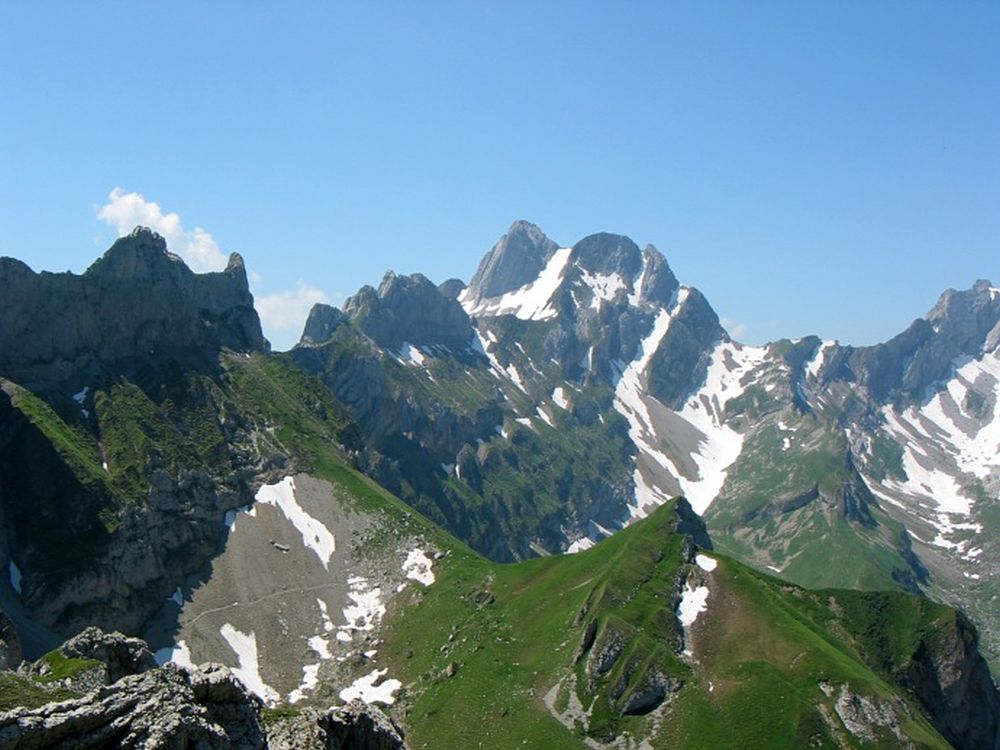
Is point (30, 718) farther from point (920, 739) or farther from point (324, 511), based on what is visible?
point (324, 511)

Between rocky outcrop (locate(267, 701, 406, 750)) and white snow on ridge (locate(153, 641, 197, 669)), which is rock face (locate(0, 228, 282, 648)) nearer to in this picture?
white snow on ridge (locate(153, 641, 197, 669))

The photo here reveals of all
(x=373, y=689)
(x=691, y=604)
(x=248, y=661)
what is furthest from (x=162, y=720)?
(x=248, y=661)

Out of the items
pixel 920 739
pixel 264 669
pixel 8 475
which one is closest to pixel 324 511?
pixel 264 669

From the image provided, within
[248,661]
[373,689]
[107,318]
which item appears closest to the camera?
[373,689]

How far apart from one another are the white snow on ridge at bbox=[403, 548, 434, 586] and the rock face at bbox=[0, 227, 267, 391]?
6881 centimetres

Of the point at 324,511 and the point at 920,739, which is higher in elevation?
the point at 324,511

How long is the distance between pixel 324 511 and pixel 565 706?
78.2 metres

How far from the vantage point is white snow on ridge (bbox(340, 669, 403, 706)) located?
108 m

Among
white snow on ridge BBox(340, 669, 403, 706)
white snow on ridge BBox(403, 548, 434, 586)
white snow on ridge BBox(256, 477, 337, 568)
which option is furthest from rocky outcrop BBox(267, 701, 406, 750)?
white snow on ridge BBox(256, 477, 337, 568)

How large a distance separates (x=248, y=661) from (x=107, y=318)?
85.4 metres

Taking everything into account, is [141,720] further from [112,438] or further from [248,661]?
[112,438]

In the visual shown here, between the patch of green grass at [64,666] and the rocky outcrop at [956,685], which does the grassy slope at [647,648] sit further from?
the patch of green grass at [64,666]

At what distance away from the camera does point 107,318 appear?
541 feet

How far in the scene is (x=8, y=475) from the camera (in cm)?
13162
